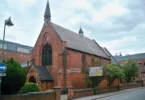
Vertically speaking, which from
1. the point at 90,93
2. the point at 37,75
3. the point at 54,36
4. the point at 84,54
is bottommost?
the point at 90,93

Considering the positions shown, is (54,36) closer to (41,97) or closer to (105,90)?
(105,90)

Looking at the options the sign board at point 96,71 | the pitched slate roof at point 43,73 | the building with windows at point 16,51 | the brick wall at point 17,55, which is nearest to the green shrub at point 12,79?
the sign board at point 96,71

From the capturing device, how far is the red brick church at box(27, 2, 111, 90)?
119 feet

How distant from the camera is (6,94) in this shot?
55.3ft

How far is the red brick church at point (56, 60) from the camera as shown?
36188 mm

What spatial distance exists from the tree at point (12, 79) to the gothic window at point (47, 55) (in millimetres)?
23144

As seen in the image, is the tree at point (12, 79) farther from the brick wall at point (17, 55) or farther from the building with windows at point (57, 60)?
the brick wall at point (17, 55)

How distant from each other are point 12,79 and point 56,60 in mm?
22442

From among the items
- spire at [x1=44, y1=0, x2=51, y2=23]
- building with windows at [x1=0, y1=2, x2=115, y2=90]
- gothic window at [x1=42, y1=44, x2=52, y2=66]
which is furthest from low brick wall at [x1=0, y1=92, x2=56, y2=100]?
spire at [x1=44, y1=0, x2=51, y2=23]

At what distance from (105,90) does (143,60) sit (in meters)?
55.7

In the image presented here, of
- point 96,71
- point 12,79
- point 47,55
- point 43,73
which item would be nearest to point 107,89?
point 96,71

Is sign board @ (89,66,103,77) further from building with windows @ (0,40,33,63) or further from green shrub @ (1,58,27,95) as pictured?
building with windows @ (0,40,33,63)

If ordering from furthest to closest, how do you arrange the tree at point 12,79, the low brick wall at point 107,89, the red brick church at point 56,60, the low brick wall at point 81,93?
the red brick church at point 56,60 → the low brick wall at point 107,89 → the low brick wall at point 81,93 → the tree at point 12,79

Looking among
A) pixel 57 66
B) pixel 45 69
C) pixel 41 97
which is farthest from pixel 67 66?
pixel 41 97
